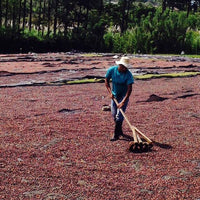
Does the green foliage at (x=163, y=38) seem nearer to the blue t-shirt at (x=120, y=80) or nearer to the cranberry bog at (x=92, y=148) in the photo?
the cranberry bog at (x=92, y=148)

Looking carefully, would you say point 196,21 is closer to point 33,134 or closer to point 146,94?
point 146,94

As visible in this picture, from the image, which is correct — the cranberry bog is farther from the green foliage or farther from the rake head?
the green foliage

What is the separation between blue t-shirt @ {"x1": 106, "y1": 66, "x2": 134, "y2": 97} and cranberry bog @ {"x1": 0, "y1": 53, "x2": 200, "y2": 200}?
92cm

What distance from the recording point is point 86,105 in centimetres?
1058

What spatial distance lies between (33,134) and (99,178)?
2499 millimetres

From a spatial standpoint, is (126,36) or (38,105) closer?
(38,105)

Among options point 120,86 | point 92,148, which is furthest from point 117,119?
point 92,148

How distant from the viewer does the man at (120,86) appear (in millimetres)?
6809

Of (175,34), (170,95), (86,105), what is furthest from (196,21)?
(86,105)

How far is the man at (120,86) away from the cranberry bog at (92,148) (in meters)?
0.45

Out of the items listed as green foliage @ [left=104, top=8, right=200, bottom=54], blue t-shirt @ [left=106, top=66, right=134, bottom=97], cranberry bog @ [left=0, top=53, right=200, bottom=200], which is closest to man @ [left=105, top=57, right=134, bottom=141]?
blue t-shirt @ [left=106, top=66, right=134, bottom=97]

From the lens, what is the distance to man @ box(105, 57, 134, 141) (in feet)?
22.3

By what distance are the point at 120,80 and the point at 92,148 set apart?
1.35m

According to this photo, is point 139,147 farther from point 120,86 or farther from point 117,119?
point 120,86
